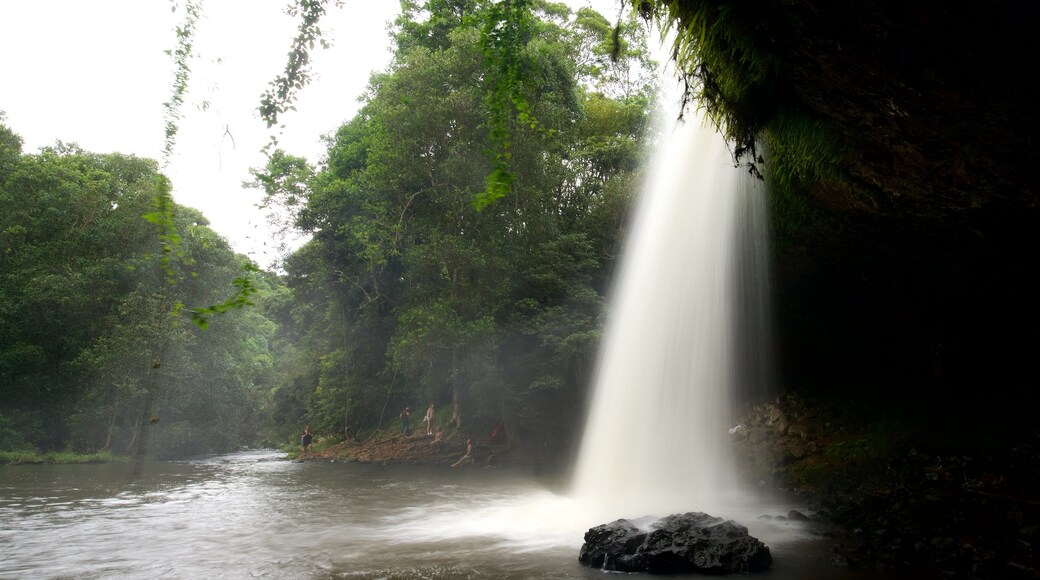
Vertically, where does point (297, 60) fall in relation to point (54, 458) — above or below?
above

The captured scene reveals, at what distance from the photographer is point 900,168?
4996 millimetres

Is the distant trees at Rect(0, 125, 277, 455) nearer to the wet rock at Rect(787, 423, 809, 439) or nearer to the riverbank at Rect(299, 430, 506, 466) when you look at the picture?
the riverbank at Rect(299, 430, 506, 466)

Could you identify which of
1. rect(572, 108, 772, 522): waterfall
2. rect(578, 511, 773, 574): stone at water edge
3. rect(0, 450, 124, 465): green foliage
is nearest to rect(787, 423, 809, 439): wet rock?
rect(572, 108, 772, 522): waterfall

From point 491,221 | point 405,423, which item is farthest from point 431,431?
point 491,221

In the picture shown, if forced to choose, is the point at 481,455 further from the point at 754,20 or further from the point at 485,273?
the point at 754,20

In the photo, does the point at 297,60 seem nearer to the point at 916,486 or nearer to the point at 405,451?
the point at 916,486

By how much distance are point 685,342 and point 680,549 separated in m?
6.06

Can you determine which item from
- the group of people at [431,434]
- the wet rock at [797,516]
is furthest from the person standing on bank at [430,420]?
the wet rock at [797,516]

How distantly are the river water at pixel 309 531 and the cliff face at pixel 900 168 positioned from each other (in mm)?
3601

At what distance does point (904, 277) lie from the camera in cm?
868

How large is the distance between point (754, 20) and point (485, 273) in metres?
15.4

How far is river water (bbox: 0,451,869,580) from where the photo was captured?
660cm

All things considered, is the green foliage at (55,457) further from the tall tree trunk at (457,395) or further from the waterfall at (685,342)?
the waterfall at (685,342)

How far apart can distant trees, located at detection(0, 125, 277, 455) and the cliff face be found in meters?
22.1
